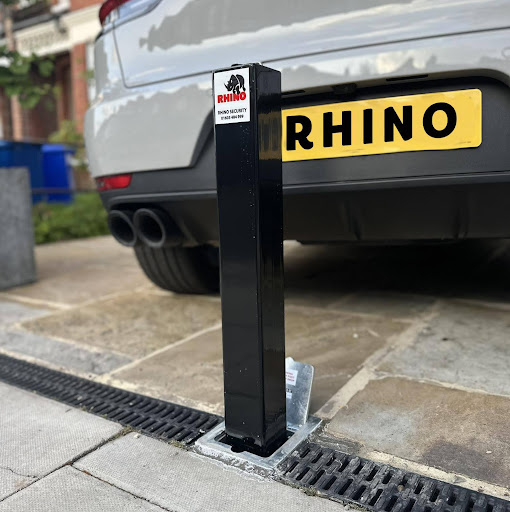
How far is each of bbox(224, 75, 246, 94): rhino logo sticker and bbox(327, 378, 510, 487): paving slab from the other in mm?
913

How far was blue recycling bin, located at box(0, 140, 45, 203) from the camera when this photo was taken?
23.2 feet

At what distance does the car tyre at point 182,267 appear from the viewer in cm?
275

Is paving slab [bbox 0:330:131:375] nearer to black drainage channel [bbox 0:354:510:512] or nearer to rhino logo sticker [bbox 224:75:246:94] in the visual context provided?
black drainage channel [bbox 0:354:510:512]

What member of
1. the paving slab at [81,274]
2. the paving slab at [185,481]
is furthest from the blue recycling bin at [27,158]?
the paving slab at [185,481]

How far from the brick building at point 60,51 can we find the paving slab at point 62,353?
9.84 meters

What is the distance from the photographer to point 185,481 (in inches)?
51.3

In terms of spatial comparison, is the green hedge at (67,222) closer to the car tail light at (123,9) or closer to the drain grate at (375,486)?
the car tail light at (123,9)

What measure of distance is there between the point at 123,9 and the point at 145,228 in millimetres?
834

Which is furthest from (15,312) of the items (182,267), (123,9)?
(123,9)

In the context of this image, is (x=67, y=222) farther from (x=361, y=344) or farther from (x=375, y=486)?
(x=375, y=486)

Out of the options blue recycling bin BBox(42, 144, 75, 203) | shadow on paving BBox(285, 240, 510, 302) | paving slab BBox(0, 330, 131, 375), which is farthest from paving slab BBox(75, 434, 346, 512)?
blue recycling bin BBox(42, 144, 75, 203)

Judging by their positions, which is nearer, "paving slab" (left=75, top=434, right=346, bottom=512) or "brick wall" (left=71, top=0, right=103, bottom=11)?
"paving slab" (left=75, top=434, right=346, bottom=512)

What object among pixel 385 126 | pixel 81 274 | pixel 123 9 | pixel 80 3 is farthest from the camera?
pixel 80 3

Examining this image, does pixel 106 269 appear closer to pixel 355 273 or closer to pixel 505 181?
pixel 355 273
